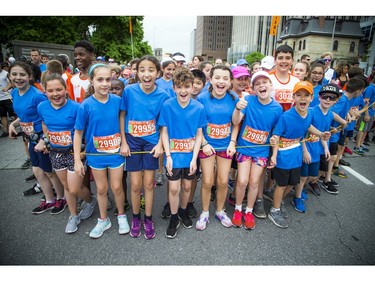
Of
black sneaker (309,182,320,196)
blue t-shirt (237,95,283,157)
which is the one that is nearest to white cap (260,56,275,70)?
blue t-shirt (237,95,283,157)

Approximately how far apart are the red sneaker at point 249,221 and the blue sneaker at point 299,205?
907 mm

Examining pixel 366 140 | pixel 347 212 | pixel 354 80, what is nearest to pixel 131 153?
pixel 347 212

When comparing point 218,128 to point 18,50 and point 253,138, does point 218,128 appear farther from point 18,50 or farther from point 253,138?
point 18,50

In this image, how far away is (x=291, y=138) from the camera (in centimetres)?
309

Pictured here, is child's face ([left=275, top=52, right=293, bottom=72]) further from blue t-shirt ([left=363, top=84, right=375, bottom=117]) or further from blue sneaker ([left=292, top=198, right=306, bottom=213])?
blue t-shirt ([left=363, top=84, right=375, bottom=117])

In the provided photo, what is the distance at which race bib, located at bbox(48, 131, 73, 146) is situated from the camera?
2.87 m

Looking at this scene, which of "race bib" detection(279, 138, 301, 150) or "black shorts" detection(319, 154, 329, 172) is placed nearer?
"race bib" detection(279, 138, 301, 150)

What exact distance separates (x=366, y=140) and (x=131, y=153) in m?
7.84

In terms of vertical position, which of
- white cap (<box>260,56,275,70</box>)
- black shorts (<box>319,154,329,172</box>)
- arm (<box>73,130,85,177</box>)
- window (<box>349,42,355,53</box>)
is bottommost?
black shorts (<box>319,154,329,172</box>)

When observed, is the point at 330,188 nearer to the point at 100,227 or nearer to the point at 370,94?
the point at 370,94

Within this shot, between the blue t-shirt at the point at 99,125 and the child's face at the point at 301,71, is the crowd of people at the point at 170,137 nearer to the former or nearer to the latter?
the blue t-shirt at the point at 99,125

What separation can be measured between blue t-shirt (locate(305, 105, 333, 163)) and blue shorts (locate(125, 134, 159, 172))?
2469 mm

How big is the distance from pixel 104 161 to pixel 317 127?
3146 millimetres

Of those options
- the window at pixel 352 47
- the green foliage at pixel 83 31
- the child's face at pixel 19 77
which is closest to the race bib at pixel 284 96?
the child's face at pixel 19 77
